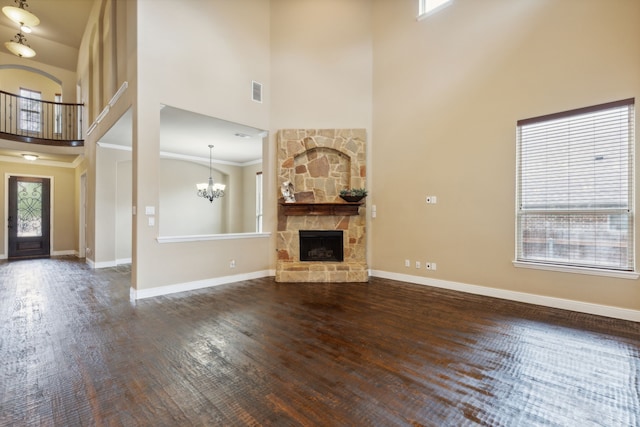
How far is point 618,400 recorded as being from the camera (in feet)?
6.29

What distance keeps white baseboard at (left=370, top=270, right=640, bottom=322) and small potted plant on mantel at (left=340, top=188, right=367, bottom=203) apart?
157cm

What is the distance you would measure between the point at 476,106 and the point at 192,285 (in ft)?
17.2

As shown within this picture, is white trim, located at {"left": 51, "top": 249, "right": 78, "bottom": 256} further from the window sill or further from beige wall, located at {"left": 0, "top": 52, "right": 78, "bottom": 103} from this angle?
the window sill

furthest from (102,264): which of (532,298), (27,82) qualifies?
(532,298)

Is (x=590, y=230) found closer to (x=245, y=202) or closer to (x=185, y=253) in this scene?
(x=185, y=253)

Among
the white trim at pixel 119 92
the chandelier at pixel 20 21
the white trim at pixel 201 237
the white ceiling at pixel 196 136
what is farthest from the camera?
the chandelier at pixel 20 21

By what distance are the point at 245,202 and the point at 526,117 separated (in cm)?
798

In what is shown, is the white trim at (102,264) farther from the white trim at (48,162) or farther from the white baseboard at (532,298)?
the white baseboard at (532,298)

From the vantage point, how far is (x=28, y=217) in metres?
8.38

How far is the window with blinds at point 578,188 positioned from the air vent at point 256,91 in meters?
4.34

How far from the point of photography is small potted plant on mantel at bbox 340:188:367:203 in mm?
5398

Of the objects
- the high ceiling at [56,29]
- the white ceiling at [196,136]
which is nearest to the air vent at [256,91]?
the white ceiling at [196,136]

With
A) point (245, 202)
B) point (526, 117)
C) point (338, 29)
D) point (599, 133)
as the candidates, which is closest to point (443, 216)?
point (526, 117)

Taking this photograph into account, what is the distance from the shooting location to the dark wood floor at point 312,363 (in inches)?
70.1
